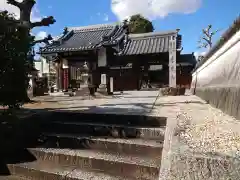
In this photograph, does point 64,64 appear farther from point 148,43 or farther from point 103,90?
point 103,90

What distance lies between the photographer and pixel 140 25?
35.0 meters

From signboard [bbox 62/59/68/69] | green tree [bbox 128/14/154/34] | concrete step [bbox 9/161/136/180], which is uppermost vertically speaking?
green tree [bbox 128/14/154/34]

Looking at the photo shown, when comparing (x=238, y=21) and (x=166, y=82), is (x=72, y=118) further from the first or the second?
(x=166, y=82)

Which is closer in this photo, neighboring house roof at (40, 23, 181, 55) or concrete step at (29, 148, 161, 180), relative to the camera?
concrete step at (29, 148, 161, 180)

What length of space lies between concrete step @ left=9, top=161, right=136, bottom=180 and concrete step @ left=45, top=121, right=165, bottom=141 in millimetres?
769

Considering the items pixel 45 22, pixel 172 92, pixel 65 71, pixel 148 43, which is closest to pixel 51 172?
pixel 45 22

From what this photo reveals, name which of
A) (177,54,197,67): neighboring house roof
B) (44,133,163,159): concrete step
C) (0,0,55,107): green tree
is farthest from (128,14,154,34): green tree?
(44,133,163,159): concrete step

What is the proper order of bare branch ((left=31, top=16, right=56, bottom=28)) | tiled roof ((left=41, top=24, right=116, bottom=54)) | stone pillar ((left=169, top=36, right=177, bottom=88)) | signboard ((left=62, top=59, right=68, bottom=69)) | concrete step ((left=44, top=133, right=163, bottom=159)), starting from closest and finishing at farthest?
1. concrete step ((left=44, top=133, right=163, bottom=159))
2. bare branch ((left=31, top=16, right=56, bottom=28))
3. stone pillar ((left=169, top=36, right=177, bottom=88))
4. tiled roof ((left=41, top=24, right=116, bottom=54))
5. signboard ((left=62, top=59, right=68, bottom=69))

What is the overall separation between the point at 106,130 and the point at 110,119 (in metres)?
0.41

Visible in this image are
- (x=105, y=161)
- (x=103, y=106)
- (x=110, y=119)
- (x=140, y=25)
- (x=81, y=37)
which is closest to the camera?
(x=105, y=161)

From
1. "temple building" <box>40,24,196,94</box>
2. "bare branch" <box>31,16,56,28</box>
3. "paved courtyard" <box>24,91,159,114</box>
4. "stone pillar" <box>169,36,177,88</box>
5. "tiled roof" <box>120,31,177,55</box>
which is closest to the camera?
"paved courtyard" <box>24,91,159,114</box>

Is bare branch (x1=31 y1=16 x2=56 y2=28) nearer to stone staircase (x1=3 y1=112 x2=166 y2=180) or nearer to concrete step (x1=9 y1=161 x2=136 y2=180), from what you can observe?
stone staircase (x1=3 y1=112 x2=166 y2=180)

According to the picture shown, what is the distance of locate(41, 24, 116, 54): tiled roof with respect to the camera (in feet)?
57.9

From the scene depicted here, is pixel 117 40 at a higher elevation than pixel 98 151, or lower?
higher
